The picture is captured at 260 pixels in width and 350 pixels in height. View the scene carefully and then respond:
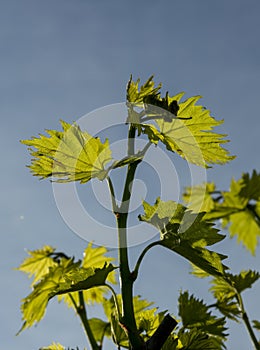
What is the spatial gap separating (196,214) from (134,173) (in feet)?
0.43

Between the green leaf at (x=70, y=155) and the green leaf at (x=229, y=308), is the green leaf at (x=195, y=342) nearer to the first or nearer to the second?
the green leaf at (x=70, y=155)

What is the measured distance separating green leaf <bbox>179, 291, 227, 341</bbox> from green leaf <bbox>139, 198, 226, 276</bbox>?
1.18 ft

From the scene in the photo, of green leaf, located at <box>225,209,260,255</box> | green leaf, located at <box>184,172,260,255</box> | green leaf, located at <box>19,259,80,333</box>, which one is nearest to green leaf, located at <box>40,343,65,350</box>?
green leaf, located at <box>19,259,80,333</box>

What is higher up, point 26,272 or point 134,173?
point 26,272

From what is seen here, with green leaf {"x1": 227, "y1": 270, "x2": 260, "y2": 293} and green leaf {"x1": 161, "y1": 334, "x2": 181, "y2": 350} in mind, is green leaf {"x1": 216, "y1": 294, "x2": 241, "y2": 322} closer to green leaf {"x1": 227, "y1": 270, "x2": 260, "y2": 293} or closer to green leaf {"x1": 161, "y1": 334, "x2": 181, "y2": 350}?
green leaf {"x1": 227, "y1": 270, "x2": 260, "y2": 293}

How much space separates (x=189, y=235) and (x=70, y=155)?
0.85 ft

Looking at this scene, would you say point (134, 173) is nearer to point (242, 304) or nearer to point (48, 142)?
point (48, 142)

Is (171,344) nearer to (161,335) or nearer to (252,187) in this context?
(161,335)

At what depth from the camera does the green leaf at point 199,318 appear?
1214 mm

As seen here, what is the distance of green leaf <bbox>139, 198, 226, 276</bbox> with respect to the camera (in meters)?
0.87

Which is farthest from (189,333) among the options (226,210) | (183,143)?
(226,210)

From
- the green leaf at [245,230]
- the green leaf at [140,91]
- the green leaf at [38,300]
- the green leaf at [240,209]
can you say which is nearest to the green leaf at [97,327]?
the green leaf at [38,300]

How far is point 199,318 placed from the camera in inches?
49.6

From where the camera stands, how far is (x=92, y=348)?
133 cm
